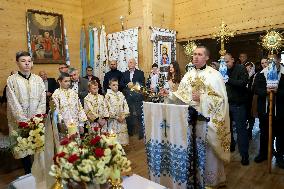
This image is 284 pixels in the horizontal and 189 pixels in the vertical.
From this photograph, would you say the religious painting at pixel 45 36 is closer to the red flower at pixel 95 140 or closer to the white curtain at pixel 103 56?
the white curtain at pixel 103 56

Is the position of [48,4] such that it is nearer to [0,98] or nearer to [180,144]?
[0,98]

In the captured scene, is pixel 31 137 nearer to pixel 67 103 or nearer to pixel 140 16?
pixel 67 103

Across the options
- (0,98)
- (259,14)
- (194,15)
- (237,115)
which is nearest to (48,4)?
(0,98)

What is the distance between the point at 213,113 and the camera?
3119mm

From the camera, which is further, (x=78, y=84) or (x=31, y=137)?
A: (x=78, y=84)

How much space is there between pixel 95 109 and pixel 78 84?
1280mm

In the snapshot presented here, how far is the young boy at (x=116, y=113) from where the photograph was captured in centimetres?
490

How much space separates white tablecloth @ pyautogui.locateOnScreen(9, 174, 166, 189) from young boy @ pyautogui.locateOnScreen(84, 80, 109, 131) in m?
2.52

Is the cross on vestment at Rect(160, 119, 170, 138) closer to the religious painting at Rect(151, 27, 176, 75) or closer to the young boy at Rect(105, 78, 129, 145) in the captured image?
the young boy at Rect(105, 78, 129, 145)

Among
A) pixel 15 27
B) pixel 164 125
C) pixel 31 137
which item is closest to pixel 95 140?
pixel 31 137

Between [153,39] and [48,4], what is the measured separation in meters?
3.24

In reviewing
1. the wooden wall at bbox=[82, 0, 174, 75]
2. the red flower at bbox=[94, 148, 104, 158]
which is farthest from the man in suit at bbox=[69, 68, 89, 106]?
the red flower at bbox=[94, 148, 104, 158]

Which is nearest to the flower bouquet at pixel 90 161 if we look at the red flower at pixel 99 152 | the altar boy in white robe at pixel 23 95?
the red flower at pixel 99 152

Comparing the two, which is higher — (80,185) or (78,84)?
(78,84)
